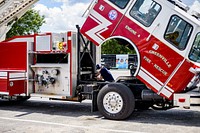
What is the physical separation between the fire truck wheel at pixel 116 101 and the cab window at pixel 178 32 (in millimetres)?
1564

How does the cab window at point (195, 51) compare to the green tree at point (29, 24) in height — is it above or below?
below

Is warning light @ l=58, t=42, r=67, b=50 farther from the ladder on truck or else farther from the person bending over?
the ladder on truck

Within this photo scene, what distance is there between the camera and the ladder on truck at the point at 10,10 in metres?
11.7

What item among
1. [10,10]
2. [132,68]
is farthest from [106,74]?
[10,10]

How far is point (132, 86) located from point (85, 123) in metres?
1.53

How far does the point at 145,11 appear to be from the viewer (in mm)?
7816

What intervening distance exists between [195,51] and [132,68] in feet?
6.41

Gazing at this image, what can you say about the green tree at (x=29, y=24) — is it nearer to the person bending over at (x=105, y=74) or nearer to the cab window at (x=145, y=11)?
the person bending over at (x=105, y=74)

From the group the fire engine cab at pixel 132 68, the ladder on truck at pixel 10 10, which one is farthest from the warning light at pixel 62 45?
the ladder on truck at pixel 10 10

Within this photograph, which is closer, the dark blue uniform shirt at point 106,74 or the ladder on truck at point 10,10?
the dark blue uniform shirt at point 106,74

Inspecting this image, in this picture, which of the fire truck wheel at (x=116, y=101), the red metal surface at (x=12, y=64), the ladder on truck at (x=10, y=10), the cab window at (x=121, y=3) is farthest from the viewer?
the ladder on truck at (x=10, y=10)

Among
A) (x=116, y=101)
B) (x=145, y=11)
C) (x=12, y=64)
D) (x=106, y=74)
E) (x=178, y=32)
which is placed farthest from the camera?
(x=12, y=64)

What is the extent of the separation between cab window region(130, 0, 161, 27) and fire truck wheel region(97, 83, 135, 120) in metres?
1.65

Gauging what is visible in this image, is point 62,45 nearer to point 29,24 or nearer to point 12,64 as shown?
point 12,64
